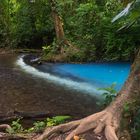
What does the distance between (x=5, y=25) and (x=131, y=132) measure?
70.1ft

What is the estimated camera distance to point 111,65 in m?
14.3

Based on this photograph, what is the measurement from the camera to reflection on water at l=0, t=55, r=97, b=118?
8.07 m

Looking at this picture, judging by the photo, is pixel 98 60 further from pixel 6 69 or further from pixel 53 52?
pixel 6 69

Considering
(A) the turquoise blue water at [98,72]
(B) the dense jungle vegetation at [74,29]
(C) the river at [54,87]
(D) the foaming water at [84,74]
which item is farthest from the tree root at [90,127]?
(B) the dense jungle vegetation at [74,29]

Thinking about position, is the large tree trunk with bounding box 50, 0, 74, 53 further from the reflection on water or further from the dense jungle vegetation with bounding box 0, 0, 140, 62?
the reflection on water

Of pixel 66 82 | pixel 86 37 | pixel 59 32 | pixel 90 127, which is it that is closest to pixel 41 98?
pixel 66 82

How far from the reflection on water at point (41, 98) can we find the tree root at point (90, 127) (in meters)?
2.46

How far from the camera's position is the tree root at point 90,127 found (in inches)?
185

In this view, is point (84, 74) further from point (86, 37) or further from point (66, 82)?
point (86, 37)

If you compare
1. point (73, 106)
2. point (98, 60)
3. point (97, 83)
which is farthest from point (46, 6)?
point (73, 106)

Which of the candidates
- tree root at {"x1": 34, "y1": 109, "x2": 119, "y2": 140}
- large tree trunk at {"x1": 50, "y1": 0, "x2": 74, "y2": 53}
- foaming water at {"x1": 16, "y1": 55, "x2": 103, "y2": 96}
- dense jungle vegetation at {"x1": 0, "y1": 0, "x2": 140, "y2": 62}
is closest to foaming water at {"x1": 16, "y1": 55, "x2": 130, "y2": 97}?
foaming water at {"x1": 16, "y1": 55, "x2": 103, "y2": 96}

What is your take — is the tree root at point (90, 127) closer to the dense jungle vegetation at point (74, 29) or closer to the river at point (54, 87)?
the river at point (54, 87)

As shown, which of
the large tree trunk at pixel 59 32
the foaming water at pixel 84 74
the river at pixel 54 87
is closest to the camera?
the river at pixel 54 87

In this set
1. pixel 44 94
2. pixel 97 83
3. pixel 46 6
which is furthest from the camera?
pixel 46 6
